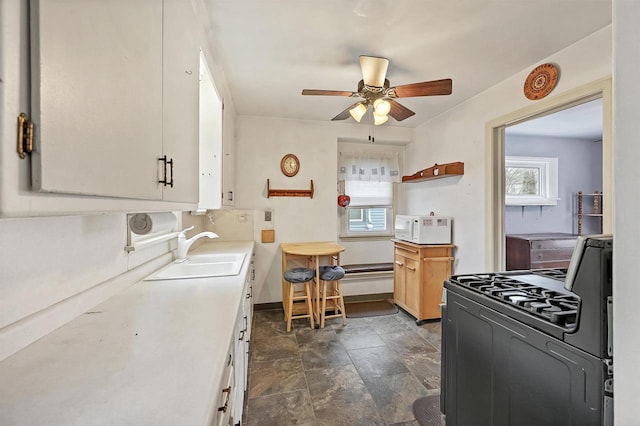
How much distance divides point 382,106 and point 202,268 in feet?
6.27

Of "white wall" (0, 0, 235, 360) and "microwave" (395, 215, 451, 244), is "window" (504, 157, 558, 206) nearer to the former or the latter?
"microwave" (395, 215, 451, 244)

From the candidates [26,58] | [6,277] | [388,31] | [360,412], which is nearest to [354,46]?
[388,31]

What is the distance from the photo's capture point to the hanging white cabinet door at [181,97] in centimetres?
100

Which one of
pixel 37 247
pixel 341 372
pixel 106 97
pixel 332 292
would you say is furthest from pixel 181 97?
pixel 332 292

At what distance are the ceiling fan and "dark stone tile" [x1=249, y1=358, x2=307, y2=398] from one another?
2.23m

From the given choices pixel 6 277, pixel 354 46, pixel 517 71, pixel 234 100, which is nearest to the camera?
pixel 6 277

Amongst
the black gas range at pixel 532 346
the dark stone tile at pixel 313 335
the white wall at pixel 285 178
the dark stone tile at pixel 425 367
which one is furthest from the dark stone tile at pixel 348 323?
the black gas range at pixel 532 346

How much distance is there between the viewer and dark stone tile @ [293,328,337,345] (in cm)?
267

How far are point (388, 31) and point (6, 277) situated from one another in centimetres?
216

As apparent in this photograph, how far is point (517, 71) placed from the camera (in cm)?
229

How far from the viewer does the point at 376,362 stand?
2.29 m

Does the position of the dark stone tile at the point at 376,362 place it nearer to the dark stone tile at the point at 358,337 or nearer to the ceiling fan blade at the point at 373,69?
the dark stone tile at the point at 358,337

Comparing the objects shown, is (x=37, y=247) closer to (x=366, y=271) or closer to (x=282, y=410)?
(x=282, y=410)

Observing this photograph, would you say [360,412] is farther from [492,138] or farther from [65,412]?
[492,138]
